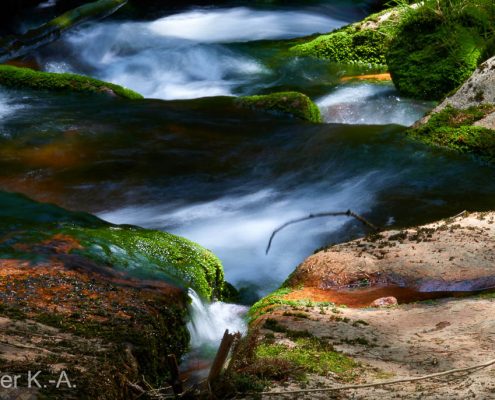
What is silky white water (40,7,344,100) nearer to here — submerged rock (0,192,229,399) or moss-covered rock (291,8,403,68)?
moss-covered rock (291,8,403,68)

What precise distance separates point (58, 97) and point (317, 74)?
463 centimetres

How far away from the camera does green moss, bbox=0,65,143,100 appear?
35.6ft

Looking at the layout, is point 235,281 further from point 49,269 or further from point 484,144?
point 484,144

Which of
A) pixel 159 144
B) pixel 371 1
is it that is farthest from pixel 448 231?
pixel 371 1

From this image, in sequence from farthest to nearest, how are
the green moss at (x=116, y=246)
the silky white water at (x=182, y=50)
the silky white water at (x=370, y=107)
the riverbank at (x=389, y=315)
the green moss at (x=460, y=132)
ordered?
1. the silky white water at (x=182, y=50)
2. the silky white water at (x=370, y=107)
3. the green moss at (x=460, y=132)
4. the green moss at (x=116, y=246)
5. the riverbank at (x=389, y=315)

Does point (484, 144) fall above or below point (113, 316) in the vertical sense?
below

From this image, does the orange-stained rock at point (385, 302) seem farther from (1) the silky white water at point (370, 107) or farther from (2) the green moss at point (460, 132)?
(1) the silky white water at point (370, 107)

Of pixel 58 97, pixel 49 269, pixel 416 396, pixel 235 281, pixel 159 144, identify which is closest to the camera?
pixel 416 396

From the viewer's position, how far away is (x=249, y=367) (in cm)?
292

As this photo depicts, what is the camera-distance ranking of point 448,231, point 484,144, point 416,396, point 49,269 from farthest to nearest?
point 484,144, point 448,231, point 49,269, point 416,396

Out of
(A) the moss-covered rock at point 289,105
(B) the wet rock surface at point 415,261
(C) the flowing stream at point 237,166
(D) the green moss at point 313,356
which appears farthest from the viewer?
(A) the moss-covered rock at point 289,105

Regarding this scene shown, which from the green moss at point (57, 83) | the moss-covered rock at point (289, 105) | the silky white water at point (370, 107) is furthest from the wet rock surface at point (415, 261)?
the green moss at point (57, 83)

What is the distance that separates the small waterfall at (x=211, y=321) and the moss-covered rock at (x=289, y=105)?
17.4 ft

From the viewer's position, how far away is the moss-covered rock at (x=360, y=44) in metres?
13.2
